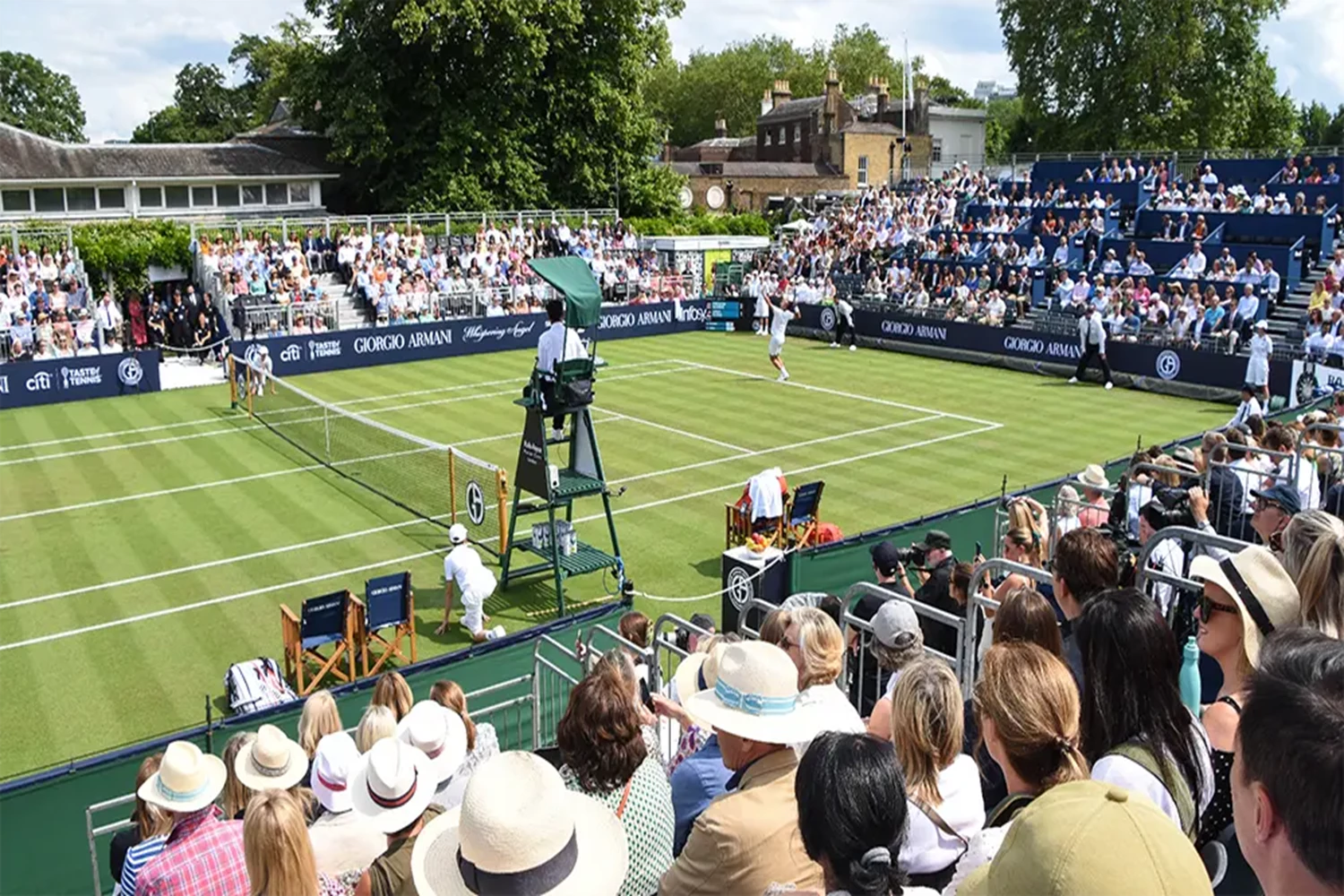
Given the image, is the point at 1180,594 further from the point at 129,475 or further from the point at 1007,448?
the point at 129,475

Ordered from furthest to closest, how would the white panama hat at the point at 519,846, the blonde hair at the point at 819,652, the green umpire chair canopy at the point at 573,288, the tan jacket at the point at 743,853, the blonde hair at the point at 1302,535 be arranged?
the green umpire chair canopy at the point at 573,288, the blonde hair at the point at 1302,535, the blonde hair at the point at 819,652, the tan jacket at the point at 743,853, the white panama hat at the point at 519,846

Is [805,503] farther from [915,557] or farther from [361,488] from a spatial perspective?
[361,488]

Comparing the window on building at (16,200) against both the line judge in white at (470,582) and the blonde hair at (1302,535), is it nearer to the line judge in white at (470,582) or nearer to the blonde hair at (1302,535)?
the line judge in white at (470,582)

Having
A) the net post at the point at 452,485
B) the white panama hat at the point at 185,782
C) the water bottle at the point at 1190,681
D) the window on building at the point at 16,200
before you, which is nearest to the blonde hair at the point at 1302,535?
the water bottle at the point at 1190,681

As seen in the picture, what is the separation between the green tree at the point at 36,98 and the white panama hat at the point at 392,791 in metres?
123

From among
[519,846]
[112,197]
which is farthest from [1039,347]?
[112,197]

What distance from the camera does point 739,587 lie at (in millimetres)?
13320

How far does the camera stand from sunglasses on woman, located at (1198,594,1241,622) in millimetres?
4793

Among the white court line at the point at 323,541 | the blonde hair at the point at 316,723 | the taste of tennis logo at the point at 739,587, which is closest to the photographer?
the blonde hair at the point at 316,723

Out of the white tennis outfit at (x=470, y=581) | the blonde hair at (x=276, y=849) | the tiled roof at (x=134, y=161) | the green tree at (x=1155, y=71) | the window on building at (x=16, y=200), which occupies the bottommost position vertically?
the white tennis outfit at (x=470, y=581)

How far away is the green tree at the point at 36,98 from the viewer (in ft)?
365

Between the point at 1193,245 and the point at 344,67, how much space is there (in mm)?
35421

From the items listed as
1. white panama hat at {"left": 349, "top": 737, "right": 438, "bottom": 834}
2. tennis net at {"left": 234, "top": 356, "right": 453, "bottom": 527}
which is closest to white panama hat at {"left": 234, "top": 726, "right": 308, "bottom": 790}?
white panama hat at {"left": 349, "top": 737, "right": 438, "bottom": 834}

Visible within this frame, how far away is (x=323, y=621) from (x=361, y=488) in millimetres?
8618
